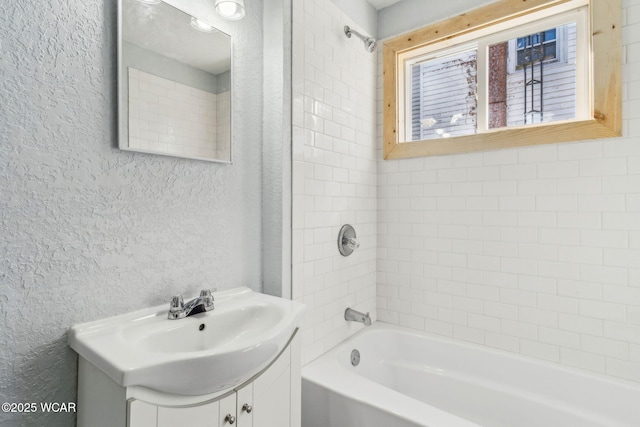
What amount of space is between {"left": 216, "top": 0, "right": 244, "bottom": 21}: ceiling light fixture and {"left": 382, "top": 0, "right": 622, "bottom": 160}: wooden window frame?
123cm

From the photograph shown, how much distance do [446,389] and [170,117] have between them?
2123 mm

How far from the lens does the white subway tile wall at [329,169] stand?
5.72 ft

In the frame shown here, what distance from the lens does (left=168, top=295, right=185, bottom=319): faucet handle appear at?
121cm

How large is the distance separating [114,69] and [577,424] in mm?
2601

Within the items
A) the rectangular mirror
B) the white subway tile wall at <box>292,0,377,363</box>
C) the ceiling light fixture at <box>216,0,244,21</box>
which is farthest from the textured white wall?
the white subway tile wall at <box>292,0,377,363</box>

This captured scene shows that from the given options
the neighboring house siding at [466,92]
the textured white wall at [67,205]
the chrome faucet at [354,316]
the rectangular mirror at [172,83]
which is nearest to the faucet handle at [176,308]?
the textured white wall at [67,205]

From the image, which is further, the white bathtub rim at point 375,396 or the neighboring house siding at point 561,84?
the neighboring house siding at point 561,84

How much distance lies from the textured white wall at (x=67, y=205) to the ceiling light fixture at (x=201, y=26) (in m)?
0.32

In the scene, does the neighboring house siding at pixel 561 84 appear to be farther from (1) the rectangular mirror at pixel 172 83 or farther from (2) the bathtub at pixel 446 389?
(1) the rectangular mirror at pixel 172 83

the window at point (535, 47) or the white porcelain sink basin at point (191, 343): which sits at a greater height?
the window at point (535, 47)

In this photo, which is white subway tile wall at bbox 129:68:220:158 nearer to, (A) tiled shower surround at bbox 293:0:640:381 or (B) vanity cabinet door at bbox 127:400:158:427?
(A) tiled shower surround at bbox 293:0:640:381

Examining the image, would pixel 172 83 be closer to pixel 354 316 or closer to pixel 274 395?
pixel 274 395

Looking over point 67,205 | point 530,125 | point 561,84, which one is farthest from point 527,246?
point 67,205

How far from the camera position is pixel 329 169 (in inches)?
76.6
